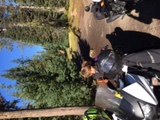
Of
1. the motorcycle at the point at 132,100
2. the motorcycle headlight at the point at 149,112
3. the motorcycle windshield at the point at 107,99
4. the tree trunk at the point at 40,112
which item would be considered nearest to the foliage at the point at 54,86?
the tree trunk at the point at 40,112

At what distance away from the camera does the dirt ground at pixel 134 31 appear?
24.4 ft

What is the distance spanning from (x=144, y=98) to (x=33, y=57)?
12049 mm

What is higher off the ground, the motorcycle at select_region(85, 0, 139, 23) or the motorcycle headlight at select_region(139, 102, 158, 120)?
the motorcycle at select_region(85, 0, 139, 23)

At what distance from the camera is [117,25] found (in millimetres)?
9797

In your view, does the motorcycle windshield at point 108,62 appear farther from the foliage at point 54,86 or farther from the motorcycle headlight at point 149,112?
the foliage at point 54,86

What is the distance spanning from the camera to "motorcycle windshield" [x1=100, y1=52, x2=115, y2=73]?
5.48 metres

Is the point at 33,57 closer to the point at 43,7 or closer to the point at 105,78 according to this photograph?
the point at 43,7

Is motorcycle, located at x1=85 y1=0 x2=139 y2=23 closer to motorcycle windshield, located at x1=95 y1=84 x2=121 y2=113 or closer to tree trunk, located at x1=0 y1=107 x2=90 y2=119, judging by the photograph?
motorcycle windshield, located at x1=95 y1=84 x2=121 y2=113

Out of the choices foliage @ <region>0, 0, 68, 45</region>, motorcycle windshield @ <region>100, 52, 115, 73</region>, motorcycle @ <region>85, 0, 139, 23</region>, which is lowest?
foliage @ <region>0, 0, 68, 45</region>

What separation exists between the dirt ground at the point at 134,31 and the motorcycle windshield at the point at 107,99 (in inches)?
61.1

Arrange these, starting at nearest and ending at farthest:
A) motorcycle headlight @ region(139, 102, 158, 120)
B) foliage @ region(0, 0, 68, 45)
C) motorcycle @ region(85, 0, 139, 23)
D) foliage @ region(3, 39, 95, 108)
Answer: motorcycle headlight @ region(139, 102, 158, 120)
motorcycle @ region(85, 0, 139, 23)
foliage @ region(3, 39, 95, 108)
foliage @ region(0, 0, 68, 45)

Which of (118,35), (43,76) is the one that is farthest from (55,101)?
(118,35)

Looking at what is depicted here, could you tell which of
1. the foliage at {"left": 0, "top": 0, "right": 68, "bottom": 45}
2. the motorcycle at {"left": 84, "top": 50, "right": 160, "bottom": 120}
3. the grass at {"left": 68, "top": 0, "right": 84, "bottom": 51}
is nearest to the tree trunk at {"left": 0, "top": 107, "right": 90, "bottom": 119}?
the motorcycle at {"left": 84, "top": 50, "right": 160, "bottom": 120}

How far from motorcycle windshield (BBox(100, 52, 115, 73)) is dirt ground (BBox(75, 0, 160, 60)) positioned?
146 cm
